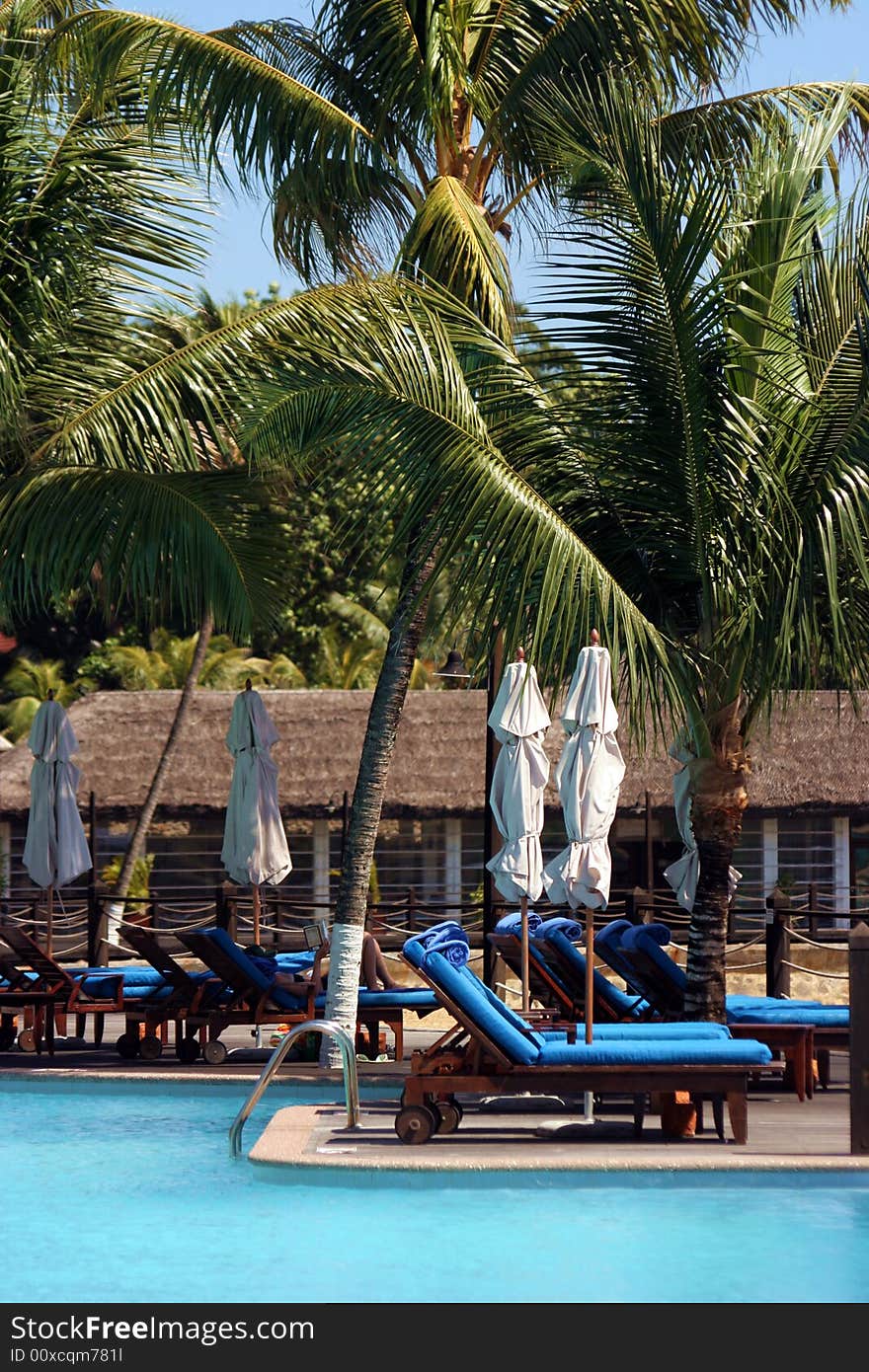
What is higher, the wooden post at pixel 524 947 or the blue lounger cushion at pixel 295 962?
the wooden post at pixel 524 947

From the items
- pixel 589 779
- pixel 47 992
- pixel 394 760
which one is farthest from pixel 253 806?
pixel 394 760

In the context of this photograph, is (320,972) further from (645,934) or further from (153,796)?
(153,796)

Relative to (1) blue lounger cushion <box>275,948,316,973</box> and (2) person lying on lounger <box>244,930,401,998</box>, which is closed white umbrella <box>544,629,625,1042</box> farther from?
(1) blue lounger cushion <box>275,948,316,973</box>

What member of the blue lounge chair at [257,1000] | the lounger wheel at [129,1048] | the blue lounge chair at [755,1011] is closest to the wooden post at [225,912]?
the lounger wheel at [129,1048]

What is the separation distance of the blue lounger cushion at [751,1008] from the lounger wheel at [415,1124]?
2.48 meters

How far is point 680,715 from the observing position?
36.0ft

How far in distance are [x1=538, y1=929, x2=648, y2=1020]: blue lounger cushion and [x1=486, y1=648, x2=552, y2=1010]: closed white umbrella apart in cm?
Answer: 72

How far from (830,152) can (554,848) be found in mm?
16304

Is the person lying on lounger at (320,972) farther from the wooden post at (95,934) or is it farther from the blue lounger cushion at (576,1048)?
the blue lounger cushion at (576,1048)

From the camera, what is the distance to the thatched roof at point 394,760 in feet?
84.4

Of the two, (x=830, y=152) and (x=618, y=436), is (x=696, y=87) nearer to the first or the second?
(x=830, y=152)

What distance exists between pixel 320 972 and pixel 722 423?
16.5 feet

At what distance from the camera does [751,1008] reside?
1176 centimetres
